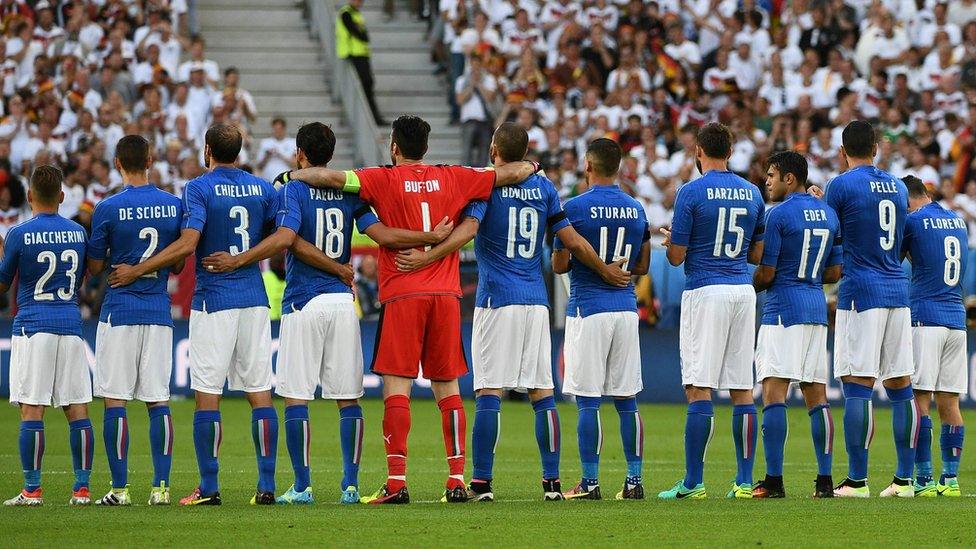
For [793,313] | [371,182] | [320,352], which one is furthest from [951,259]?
[320,352]

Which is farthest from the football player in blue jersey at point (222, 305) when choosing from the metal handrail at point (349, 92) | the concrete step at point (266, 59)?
the concrete step at point (266, 59)

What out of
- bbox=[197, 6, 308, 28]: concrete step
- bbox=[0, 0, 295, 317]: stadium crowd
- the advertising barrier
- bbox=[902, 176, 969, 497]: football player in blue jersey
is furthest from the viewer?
bbox=[197, 6, 308, 28]: concrete step

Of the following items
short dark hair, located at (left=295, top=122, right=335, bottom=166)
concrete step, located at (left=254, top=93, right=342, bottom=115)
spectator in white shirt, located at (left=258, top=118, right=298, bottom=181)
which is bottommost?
short dark hair, located at (left=295, top=122, right=335, bottom=166)

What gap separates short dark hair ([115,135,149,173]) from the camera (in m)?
11.1

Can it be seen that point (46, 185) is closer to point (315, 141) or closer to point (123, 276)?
point (123, 276)

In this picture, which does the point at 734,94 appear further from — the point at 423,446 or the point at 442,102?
the point at 423,446

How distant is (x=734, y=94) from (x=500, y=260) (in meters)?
16.3

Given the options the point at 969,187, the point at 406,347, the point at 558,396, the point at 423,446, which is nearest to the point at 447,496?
the point at 406,347

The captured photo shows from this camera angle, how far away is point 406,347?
10.9 metres

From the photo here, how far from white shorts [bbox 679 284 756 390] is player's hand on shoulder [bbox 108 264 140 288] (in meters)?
3.89

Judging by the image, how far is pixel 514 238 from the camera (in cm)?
1134

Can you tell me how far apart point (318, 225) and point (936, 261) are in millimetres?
4745

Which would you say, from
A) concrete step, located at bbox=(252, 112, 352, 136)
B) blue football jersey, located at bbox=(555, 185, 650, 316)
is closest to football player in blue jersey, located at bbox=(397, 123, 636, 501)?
blue football jersey, located at bbox=(555, 185, 650, 316)

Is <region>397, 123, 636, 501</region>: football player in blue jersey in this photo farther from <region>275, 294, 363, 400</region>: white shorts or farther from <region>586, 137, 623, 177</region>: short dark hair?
<region>275, 294, 363, 400</region>: white shorts
